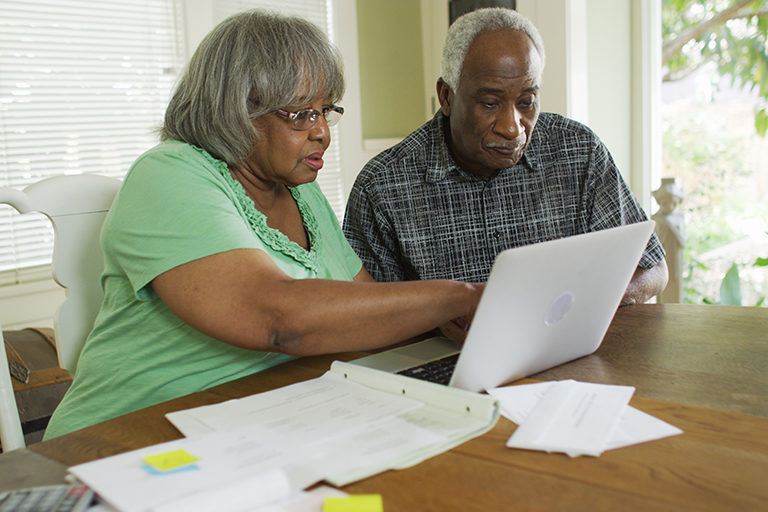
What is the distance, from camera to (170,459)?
2.38 ft

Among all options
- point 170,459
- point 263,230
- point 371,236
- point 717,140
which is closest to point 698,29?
point 717,140

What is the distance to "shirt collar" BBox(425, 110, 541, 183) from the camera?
1.80 metres

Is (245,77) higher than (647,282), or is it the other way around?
(245,77)

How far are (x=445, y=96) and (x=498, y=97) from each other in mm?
193

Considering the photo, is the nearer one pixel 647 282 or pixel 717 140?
pixel 647 282

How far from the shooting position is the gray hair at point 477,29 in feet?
5.50

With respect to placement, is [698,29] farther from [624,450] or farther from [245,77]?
[624,450]

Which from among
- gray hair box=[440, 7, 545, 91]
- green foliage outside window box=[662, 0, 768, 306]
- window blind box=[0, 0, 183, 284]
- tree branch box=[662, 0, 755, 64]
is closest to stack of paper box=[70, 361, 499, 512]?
gray hair box=[440, 7, 545, 91]

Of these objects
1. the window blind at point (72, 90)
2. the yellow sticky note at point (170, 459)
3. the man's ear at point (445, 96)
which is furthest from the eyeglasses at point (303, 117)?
the window blind at point (72, 90)

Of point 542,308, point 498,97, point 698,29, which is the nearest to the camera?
point 542,308

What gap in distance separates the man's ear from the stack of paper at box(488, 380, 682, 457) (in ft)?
3.28

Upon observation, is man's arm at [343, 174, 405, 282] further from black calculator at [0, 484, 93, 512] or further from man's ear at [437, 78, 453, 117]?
black calculator at [0, 484, 93, 512]

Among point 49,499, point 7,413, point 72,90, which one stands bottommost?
point 7,413

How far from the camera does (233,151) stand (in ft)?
4.12
